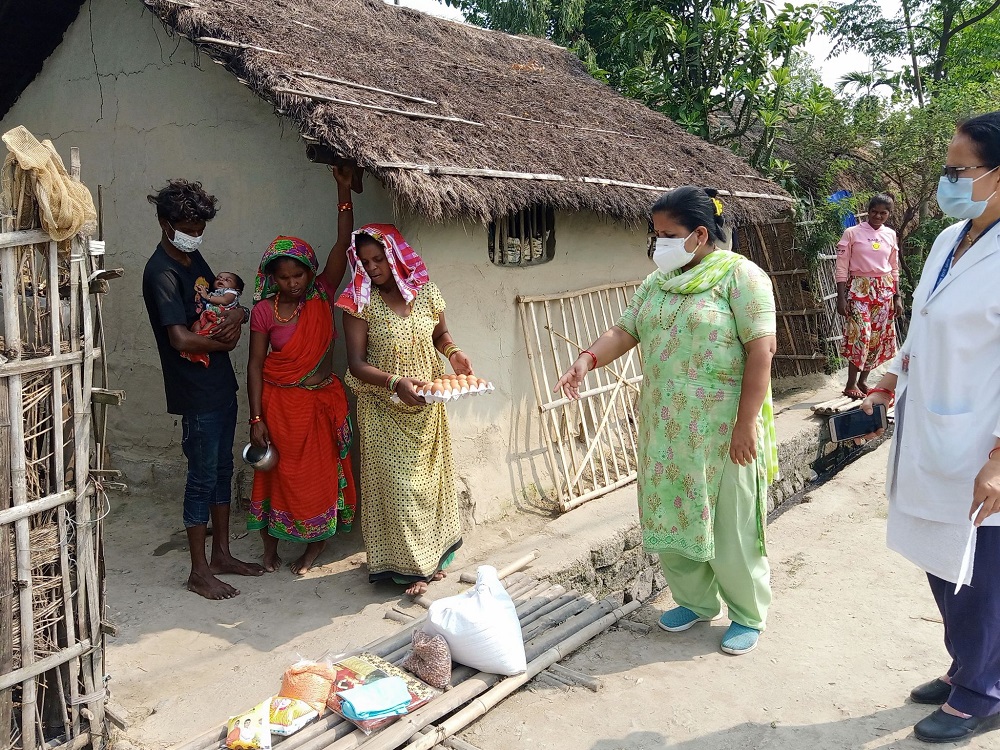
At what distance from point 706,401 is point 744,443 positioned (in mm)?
236

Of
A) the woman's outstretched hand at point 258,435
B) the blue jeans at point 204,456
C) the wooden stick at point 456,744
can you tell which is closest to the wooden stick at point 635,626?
the wooden stick at point 456,744

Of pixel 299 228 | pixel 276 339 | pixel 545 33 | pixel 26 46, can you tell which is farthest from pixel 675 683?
pixel 545 33

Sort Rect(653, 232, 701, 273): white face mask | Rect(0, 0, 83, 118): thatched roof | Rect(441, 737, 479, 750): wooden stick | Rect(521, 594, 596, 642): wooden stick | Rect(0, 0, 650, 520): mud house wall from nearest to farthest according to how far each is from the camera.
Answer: Rect(441, 737, 479, 750): wooden stick
Rect(653, 232, 701, 273): white face mask
Rect(521, 594, 596, 642): wooden stick
Rect(0, 0, 650, 520): mud house wall
Rect(0, 0, 83, 118): thatched roof

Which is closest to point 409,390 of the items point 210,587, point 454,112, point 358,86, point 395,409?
point 395,409

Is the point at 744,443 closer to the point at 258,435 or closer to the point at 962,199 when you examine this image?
the point at 962,199

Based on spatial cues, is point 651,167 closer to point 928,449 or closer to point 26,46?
point 928,449

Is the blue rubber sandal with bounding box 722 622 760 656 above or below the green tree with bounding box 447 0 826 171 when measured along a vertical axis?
below

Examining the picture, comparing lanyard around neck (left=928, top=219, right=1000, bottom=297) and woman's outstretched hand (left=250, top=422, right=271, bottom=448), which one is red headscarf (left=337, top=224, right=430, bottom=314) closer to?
woman's outstretched hand (left=250, top=422, right=271, bottom=448)

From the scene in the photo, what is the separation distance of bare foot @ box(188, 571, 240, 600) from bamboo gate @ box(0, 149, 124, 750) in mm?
1301

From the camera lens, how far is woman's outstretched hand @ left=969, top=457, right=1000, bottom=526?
2.46 meters

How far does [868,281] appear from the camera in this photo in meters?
7.80

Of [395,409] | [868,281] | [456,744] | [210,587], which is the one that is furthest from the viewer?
[868,281]

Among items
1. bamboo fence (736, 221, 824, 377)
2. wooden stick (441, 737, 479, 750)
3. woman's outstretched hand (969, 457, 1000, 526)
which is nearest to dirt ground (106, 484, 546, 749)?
wooden stick (441, 737, 479, 750)

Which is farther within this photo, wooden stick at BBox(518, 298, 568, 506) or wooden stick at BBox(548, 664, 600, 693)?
wooden stick at BBox(518, 298, 568, 506)
